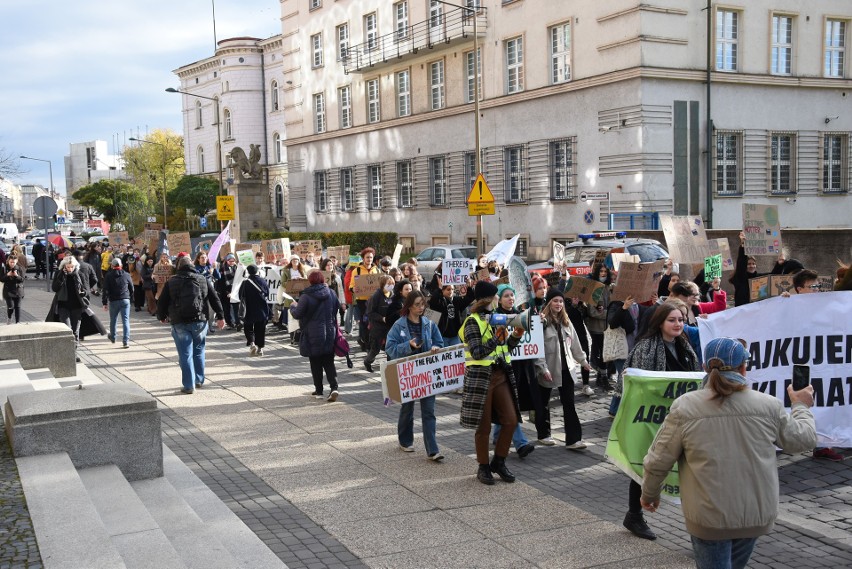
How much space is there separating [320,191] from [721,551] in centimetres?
5051

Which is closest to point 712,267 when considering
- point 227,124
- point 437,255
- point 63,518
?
point 63,518

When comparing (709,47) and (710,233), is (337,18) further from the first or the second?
(710,233)

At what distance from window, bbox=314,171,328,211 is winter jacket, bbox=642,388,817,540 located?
Result: 4946cm

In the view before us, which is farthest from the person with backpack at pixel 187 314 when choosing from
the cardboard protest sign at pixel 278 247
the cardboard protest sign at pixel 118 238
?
the cardboard protest sign at pixel 118 238

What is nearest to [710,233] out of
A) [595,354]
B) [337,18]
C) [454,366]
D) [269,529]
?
[595,354]

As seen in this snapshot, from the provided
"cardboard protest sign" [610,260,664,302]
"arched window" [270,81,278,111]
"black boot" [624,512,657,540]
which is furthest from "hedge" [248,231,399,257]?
"black boot" [624,512,657,540]

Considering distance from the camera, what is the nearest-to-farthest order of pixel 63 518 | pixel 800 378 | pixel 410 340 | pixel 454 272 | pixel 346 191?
1. pixel 800 378
2. pixel 63 518
3. pixel 410 340
4. pixel 454 272
5. pixel 346 191

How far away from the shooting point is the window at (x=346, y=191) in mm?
50531

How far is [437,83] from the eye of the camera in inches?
1683

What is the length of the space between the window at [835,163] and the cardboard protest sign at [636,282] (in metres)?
28.6

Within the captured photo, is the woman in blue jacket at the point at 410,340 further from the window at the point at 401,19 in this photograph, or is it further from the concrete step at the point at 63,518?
the window at the point at 401,19

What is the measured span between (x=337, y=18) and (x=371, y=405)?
4169cm

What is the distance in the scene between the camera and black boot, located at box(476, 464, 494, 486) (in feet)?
26.2

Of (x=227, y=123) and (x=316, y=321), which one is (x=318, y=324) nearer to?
(x=316, y=321)
